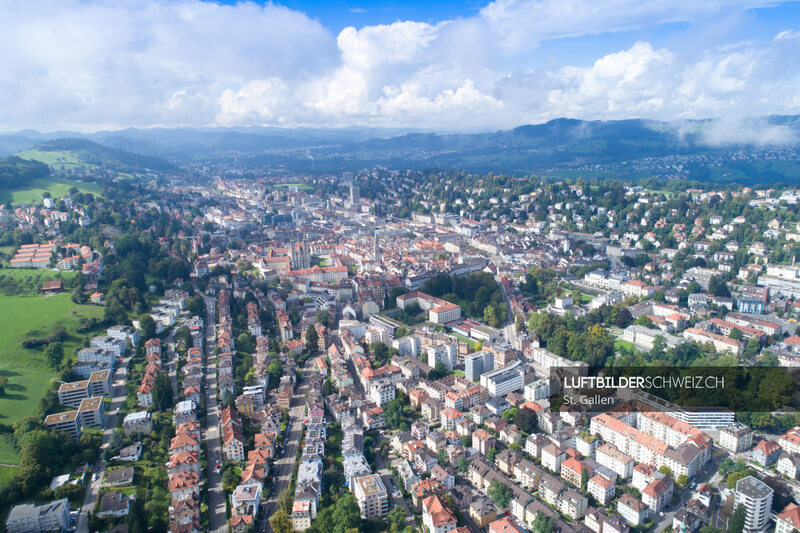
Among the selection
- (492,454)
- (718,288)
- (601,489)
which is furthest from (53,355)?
(718,288)

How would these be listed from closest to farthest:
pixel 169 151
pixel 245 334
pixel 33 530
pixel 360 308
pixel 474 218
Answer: pixel 33 530, pixel 245 334, pixel 360 308, pixel 474 218, pixel 169 151

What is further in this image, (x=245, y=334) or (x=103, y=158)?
(x=103, y=158)

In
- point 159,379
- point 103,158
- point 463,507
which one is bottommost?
point 463,507

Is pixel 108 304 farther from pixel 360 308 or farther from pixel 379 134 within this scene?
pixel 379 134

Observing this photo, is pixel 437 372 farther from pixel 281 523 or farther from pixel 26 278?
pixel 26 278

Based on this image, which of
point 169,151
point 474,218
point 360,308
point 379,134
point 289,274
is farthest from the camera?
point 379,134

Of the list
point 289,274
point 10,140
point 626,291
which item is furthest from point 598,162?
point 10,140
